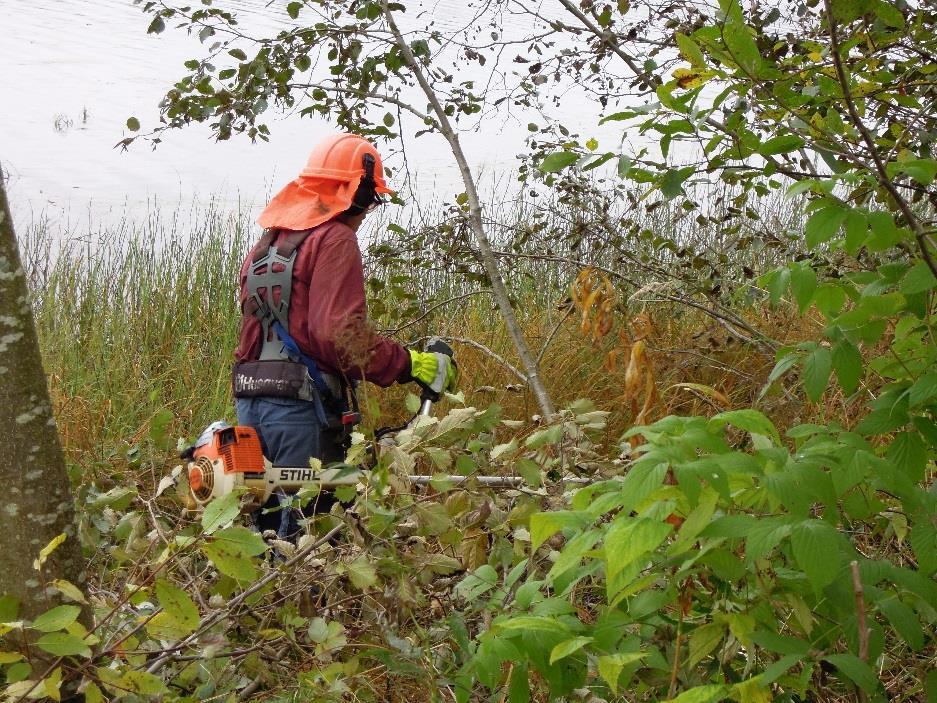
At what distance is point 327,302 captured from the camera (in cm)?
348

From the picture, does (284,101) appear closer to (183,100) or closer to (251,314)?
(183,100)

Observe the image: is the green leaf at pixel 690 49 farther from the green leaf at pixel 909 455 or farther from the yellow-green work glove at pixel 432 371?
the yellow-green work glove at pixel 432 371

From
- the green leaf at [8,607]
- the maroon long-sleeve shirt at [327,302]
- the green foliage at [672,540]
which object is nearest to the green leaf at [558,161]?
the green foliage at [672,540]

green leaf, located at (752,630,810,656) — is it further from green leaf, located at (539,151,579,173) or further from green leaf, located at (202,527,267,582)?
green leaf, located at (539,151,579,173)

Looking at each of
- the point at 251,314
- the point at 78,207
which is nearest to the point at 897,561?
the point at 251,314

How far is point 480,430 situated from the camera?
2666 mm

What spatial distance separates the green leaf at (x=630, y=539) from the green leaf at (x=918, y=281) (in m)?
0.75

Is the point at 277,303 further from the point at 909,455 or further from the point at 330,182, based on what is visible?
the point at 909,455

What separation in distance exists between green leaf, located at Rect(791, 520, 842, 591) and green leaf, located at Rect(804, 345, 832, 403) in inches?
17.3

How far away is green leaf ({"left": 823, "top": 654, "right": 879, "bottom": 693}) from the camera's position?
1.44 m

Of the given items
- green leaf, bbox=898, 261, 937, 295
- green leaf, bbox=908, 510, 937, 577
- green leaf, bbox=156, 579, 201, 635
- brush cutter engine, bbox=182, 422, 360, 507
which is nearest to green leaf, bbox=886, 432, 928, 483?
green leaf, bbox=908, 510, 937, 577

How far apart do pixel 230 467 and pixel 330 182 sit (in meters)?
1.15

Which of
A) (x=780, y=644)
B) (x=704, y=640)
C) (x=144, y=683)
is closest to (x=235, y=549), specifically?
(x=144, y=683)

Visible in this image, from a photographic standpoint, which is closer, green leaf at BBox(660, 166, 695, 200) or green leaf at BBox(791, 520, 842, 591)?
green leaf at BBox(791, 520, 842, 591)
